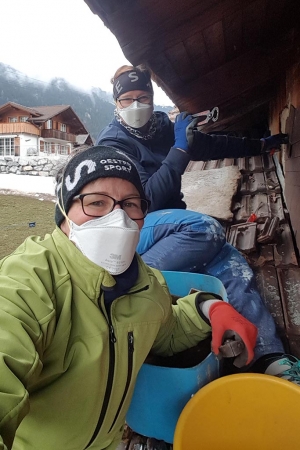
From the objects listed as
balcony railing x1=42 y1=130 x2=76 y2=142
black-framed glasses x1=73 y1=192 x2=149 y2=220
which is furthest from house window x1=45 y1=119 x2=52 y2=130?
black-framed glasses x1=73 y1=192 x2=149 y2=220

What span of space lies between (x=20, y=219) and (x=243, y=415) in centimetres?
639

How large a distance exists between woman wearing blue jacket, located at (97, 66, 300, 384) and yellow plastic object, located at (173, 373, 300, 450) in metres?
0.43

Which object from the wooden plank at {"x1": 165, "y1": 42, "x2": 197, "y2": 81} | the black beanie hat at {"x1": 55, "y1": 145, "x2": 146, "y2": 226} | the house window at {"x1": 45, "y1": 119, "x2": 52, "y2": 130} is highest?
the house window at {"x1": 45, "y1": 119, "x2": 52, "y2": 130}

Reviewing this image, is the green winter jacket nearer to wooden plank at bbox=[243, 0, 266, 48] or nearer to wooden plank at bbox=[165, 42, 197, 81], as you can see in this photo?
wooden plank at bbox=[165, 42, 197, 81]

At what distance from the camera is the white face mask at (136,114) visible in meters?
2.16

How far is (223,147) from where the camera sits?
2613 millimetres

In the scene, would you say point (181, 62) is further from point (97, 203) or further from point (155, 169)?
point (97, 203)

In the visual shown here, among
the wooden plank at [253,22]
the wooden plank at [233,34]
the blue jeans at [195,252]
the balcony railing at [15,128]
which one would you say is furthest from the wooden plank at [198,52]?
the balcony railing at [15,128]

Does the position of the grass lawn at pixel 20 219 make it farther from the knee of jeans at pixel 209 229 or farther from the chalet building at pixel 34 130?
the chalet building at pixel 34 130

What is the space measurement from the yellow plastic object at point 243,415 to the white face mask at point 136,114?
1660mm

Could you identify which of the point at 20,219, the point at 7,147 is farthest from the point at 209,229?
the point at 7,147

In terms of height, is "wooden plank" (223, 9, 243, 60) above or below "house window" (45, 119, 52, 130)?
below

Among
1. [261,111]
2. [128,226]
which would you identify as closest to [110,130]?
[128,226]

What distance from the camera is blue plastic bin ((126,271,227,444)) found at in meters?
1.26
